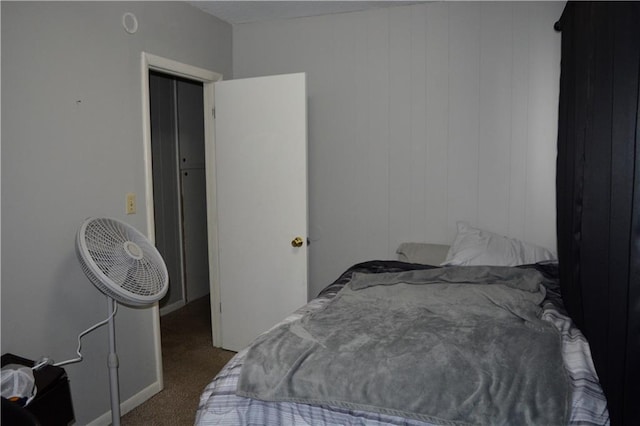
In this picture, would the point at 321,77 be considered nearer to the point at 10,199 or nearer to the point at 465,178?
the point at 465,178

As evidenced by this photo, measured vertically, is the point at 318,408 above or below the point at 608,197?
below

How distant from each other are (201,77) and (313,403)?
2.35m

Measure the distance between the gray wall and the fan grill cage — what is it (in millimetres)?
268

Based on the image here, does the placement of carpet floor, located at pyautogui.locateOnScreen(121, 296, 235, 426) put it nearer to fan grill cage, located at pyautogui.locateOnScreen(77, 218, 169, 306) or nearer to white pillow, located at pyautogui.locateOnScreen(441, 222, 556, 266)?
fan grill cage, located at pyautogui.locateOnScreen(77, 218, 169, 306)

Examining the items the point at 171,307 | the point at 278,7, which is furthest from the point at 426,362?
the point at 171,307

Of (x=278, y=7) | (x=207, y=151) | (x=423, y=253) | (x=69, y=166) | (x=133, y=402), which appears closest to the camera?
(x=69, y=166)

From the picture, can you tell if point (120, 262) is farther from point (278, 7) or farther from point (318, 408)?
point (278, 7)

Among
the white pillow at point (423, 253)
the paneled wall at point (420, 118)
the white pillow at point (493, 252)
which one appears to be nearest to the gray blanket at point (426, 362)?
the white pillow at point (493, 252)

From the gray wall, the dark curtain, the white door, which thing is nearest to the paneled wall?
the white door

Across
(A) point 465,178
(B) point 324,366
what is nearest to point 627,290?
(B) point 324,366

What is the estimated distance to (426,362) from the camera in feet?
5.01

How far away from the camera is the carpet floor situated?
252 cm

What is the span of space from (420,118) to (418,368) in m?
1.91

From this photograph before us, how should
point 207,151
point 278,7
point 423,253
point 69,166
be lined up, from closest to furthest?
point 69,166 → point 423,253 → point 278,7 → point 207,151
